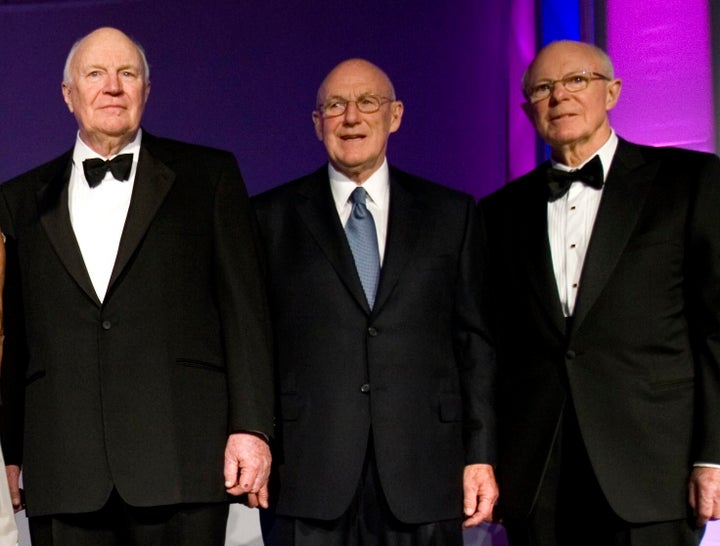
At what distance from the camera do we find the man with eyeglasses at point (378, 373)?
2643mm

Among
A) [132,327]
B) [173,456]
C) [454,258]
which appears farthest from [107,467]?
[454,258]

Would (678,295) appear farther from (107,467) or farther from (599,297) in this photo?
(107,467)

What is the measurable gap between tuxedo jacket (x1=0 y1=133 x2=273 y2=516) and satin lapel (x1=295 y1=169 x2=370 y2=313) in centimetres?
21

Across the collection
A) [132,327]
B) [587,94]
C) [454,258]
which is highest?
[587,94]

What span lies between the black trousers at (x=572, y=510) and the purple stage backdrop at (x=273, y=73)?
1.82 metres

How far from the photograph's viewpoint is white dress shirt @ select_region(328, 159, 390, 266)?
286 centimetres

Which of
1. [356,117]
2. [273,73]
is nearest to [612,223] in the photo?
[356,117]

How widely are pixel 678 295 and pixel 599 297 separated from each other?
0.19 metres

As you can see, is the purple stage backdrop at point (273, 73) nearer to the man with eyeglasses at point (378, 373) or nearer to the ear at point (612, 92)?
the ear at point (612, 92)

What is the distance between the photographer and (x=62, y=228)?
2521mm

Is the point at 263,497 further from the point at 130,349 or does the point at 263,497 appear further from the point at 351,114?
the point at 351,114

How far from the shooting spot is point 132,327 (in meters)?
2.49

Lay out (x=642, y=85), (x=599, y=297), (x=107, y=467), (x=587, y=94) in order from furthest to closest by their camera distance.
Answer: (x=642, y=85), (x=587, y=94), (x=599, y=297), (x=107, y=467)

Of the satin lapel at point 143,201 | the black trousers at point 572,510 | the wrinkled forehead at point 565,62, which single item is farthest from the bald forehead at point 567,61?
the satin lapel at point 143,201
